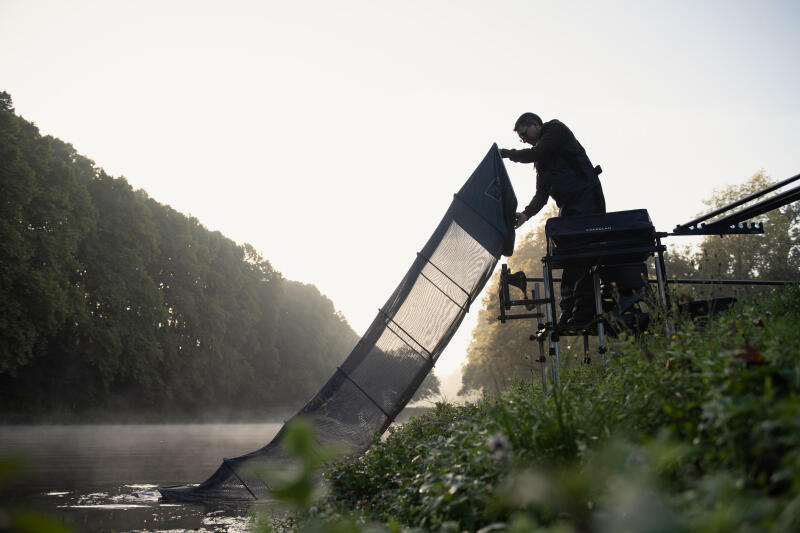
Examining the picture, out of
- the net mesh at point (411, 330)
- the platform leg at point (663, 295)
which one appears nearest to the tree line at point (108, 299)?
the net mesh at point (411, 330)

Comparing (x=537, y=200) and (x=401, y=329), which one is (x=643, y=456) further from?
(x=537, y=200)

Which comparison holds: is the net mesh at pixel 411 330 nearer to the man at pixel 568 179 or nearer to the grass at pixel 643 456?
the man at pixel 568 179

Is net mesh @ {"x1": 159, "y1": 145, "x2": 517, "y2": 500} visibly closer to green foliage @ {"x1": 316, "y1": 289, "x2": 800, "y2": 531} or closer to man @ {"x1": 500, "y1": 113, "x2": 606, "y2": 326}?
man @ {"x1": 500, "y1": 113, "x2": 606, "y2": 326}

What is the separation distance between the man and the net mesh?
0.51m

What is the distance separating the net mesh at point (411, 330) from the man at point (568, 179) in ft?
1.67

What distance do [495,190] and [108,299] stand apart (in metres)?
27.9

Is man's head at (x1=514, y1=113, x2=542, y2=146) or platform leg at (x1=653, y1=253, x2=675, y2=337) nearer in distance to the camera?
platform leg at (x1=653, y1=253, x2=675, y2=337)

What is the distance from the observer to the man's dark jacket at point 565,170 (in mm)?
5887

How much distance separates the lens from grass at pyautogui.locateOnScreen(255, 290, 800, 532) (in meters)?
1.51

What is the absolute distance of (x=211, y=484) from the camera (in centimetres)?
632

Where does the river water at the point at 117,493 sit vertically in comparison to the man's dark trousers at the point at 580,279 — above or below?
below

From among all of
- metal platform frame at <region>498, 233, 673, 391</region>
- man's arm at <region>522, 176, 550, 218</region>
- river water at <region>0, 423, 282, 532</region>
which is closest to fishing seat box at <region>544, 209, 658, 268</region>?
metal platform frame at <region>498, 233, 673, 391</region>

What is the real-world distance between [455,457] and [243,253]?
4893cm

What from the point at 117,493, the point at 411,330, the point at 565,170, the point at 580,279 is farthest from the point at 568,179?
the point at 117,493
